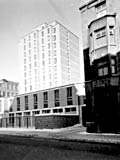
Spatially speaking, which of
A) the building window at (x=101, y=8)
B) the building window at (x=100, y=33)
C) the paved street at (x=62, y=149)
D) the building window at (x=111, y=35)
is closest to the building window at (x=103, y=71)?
the building window at (x=111, y=35)

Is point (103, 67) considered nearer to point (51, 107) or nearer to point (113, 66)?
point (113, 66)

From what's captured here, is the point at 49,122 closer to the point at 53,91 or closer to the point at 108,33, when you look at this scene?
the point at 108,33

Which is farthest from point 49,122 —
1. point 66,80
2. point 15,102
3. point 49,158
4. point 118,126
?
point 66,80

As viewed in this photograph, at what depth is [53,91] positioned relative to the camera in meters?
41.1

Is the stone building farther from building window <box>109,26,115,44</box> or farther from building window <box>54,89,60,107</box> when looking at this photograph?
building window <box>54,89,60,107</box>

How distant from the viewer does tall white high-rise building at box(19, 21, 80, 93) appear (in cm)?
9306

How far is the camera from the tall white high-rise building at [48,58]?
305 feet

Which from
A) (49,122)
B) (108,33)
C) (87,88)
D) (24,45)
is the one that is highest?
(24,45)

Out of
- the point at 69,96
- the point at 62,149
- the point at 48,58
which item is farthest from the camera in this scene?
the point at 48,58

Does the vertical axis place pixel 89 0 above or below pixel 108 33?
above

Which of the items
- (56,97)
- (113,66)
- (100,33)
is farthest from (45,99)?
(113,66)

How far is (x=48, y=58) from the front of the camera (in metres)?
95.6

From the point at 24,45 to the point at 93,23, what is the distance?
8575 centimetres

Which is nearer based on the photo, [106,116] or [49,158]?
[49,158]
